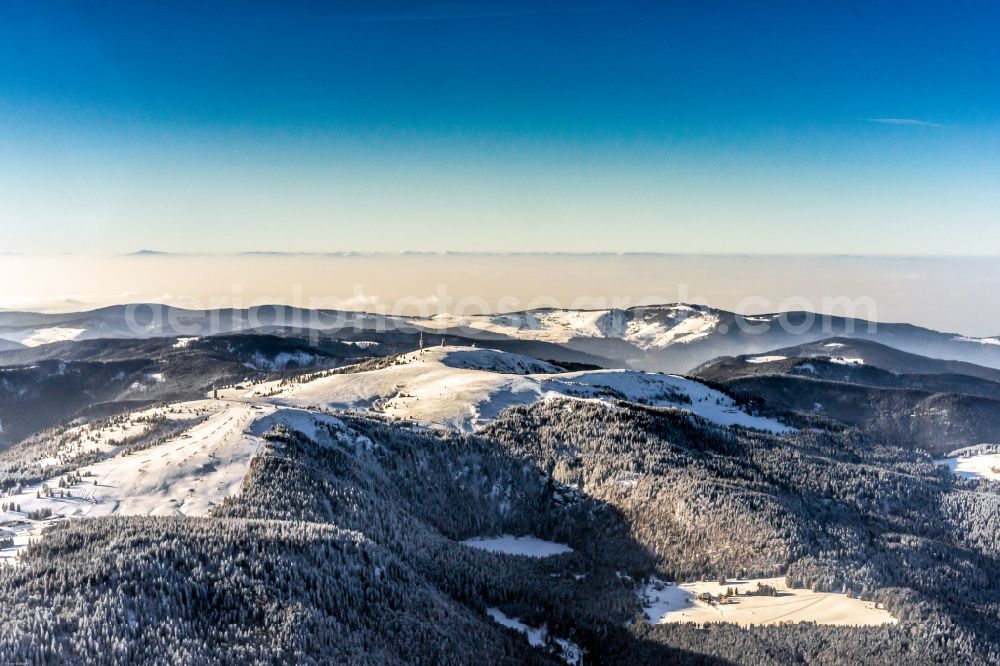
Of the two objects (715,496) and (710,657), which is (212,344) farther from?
(710,657)

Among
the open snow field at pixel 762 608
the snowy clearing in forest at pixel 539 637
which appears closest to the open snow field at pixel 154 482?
the snowy clearing in forest at pixel 539 637

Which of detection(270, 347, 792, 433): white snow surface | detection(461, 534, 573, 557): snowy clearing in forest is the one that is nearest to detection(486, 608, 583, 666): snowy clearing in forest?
detection(461, 534, 573, 557): snowy clearing in forest

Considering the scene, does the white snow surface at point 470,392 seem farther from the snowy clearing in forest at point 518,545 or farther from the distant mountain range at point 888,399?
the distant mountain range at point 888,399

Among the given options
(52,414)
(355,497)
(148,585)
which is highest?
(148,585)

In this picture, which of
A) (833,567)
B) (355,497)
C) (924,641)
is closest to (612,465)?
(833,567)

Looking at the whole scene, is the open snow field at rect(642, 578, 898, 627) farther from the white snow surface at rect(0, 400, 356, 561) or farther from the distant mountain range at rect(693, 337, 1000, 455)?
the distant mountain range at rect(693, 337, 1000, 455)

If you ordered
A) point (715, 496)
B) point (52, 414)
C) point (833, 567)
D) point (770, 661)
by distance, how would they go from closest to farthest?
point (770, 661), point (833, 567), point (715, 496), point (52, 414)
